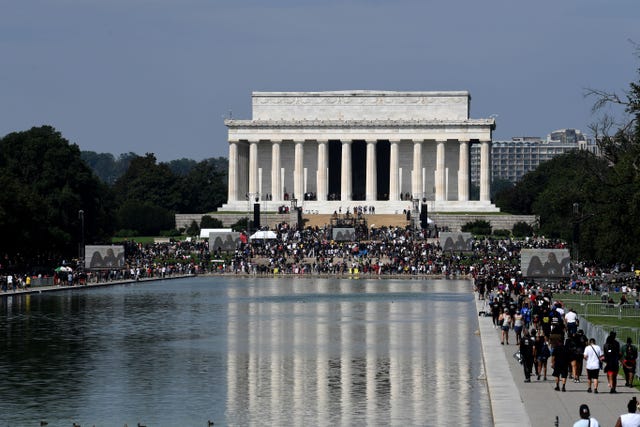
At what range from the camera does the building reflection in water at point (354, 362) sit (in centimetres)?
3111

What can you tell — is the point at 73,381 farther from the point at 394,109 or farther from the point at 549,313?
the point at 394,109

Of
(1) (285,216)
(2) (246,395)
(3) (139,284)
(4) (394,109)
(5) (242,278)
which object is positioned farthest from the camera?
(4) (394,109)

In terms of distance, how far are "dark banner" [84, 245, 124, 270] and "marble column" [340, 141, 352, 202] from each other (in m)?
58.7

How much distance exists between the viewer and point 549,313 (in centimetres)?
4412

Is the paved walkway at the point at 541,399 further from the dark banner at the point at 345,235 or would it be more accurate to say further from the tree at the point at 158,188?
the tree at the point at 158,188

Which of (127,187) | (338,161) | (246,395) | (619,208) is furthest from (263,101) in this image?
(246,395)

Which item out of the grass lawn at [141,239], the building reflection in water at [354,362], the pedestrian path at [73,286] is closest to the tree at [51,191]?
the pedestrian path at [73,286]

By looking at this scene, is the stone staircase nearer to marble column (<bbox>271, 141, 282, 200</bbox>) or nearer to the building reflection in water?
marble column (<bbox>271, 141, 282, 200</bbox>)

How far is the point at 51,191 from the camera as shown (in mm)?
107250

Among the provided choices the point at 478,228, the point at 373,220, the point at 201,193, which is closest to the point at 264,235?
the point at 373,220

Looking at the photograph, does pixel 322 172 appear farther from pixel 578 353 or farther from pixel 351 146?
pixel 578 353

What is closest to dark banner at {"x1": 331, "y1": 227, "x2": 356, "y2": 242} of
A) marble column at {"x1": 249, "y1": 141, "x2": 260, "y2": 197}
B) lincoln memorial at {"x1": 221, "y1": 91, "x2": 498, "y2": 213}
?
lincoln memorial at {"x1": 221, "y1": 91, "x2": 498, "y2": 213}

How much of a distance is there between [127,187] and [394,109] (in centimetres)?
5166

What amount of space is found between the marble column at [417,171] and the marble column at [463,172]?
4563 mm
